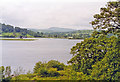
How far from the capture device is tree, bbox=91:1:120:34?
6502 millimetres

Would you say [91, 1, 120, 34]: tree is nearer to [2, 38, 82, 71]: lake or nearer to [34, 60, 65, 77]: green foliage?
[34, 60, 65, 77]: green foliage

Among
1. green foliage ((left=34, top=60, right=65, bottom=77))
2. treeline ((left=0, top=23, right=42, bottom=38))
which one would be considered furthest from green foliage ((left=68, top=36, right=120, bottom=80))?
treeline ((left=0, top=23, right=42, bottom=38))

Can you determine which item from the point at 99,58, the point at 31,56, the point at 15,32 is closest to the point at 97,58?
the point at 99,58

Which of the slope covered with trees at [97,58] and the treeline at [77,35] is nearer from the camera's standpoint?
the slope covered with trees at [97,58]

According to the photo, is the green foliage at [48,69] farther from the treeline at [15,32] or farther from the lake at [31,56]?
the treeline at [15,32]

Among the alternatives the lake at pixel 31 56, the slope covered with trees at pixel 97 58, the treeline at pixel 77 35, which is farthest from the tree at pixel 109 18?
the lake at pixel 31 56

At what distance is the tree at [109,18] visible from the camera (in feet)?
21.3

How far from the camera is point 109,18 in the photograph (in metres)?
6.65

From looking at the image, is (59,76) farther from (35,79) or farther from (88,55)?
(88,55)

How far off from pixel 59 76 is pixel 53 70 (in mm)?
366

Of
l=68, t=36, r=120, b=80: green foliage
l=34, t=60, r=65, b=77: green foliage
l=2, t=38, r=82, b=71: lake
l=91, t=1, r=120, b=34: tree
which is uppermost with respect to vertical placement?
l=91, t=1, r=120, b=34: tree

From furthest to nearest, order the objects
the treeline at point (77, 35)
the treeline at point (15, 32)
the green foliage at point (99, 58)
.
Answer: the treeline at point (15, 32) < the treeline at point (77, 35) < the green foliage at point (99, 58)

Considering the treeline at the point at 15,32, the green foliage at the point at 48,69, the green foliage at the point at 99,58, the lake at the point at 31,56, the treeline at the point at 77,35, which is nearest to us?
the green foliage at the point at 99,58

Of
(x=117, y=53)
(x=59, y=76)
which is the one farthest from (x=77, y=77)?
(x=117, y=53)
